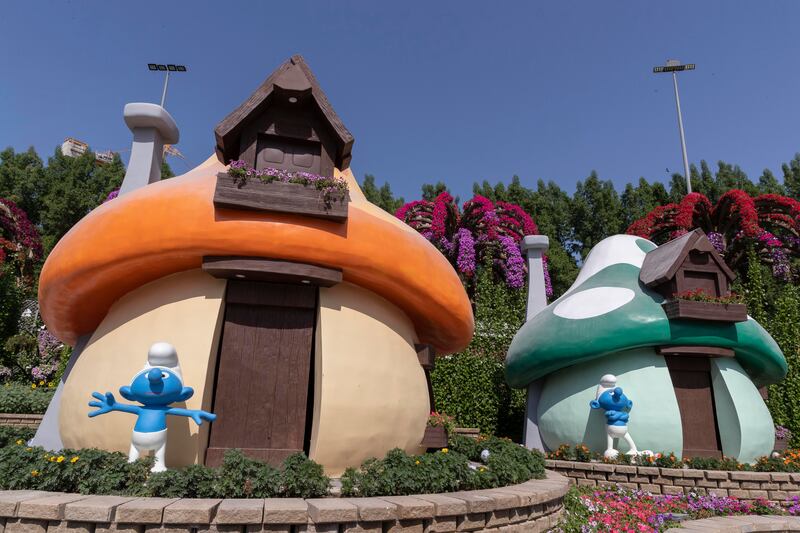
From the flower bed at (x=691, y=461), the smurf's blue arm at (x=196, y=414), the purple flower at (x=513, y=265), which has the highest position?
the purple flower at (x=513, y=265)

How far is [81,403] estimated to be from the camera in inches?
233

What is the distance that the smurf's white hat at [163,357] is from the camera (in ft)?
17.3

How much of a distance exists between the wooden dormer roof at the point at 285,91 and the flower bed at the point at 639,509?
237 inches

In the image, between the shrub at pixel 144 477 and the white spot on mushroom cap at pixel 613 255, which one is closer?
the shrub at pixel 144 477

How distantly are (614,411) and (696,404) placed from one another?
6.77ft

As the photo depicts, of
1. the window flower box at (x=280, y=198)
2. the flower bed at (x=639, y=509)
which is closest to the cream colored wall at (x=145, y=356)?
the window flower box at (x=280, y=198)

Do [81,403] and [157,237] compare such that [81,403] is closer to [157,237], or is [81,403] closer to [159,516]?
[157,237]

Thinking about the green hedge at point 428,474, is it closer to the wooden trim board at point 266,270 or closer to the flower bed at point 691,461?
the wooden trim board at point 266,270

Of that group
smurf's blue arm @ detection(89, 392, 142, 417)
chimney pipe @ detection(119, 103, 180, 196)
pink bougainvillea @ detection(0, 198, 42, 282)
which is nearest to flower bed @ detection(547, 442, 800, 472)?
smurf's blue arm @ detection(89, 392, 142, 417)

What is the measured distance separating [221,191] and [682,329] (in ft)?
30.2

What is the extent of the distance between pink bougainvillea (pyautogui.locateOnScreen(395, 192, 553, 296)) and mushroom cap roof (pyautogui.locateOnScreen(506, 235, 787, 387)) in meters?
7.16

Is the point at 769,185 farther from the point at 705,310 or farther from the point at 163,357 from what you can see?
the point at 163,357

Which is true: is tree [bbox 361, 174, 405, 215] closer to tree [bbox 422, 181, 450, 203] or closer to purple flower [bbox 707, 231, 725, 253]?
tree [bbox 422, 181, 450, 203]

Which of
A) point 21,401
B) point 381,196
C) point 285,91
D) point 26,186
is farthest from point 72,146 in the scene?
point 285,91
